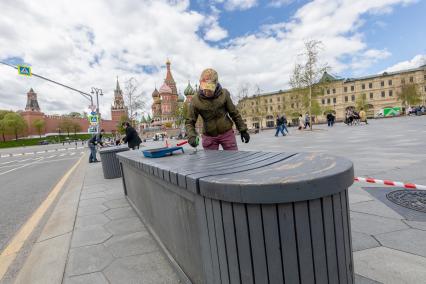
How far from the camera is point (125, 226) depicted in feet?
11.8


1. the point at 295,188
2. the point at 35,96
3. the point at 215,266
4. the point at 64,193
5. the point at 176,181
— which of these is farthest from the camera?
the point at 35,96

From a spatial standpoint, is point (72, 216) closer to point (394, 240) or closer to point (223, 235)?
point (223, 235)

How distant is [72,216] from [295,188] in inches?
168

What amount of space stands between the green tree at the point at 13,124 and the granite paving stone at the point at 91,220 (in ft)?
311

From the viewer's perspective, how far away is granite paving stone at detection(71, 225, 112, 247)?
10.3ft

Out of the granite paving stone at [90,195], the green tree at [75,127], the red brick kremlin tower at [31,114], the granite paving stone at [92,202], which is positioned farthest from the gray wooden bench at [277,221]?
the green tree at [75,127]

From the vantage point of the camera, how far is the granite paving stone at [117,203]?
185 inches

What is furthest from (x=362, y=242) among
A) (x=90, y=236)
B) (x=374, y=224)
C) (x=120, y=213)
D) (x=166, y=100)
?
(x=166, y=100)

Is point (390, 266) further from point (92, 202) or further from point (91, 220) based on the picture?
point (92, 202)

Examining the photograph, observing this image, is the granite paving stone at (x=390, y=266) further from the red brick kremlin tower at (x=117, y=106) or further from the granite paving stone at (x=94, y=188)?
the red brick kremlin tower at (x=117, y=106)

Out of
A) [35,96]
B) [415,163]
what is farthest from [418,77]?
[35,96]

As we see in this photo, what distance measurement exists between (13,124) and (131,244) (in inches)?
3810

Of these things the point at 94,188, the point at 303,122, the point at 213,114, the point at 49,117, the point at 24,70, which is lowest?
the point at 94,188

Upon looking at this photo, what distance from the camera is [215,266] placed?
148 centimetres
